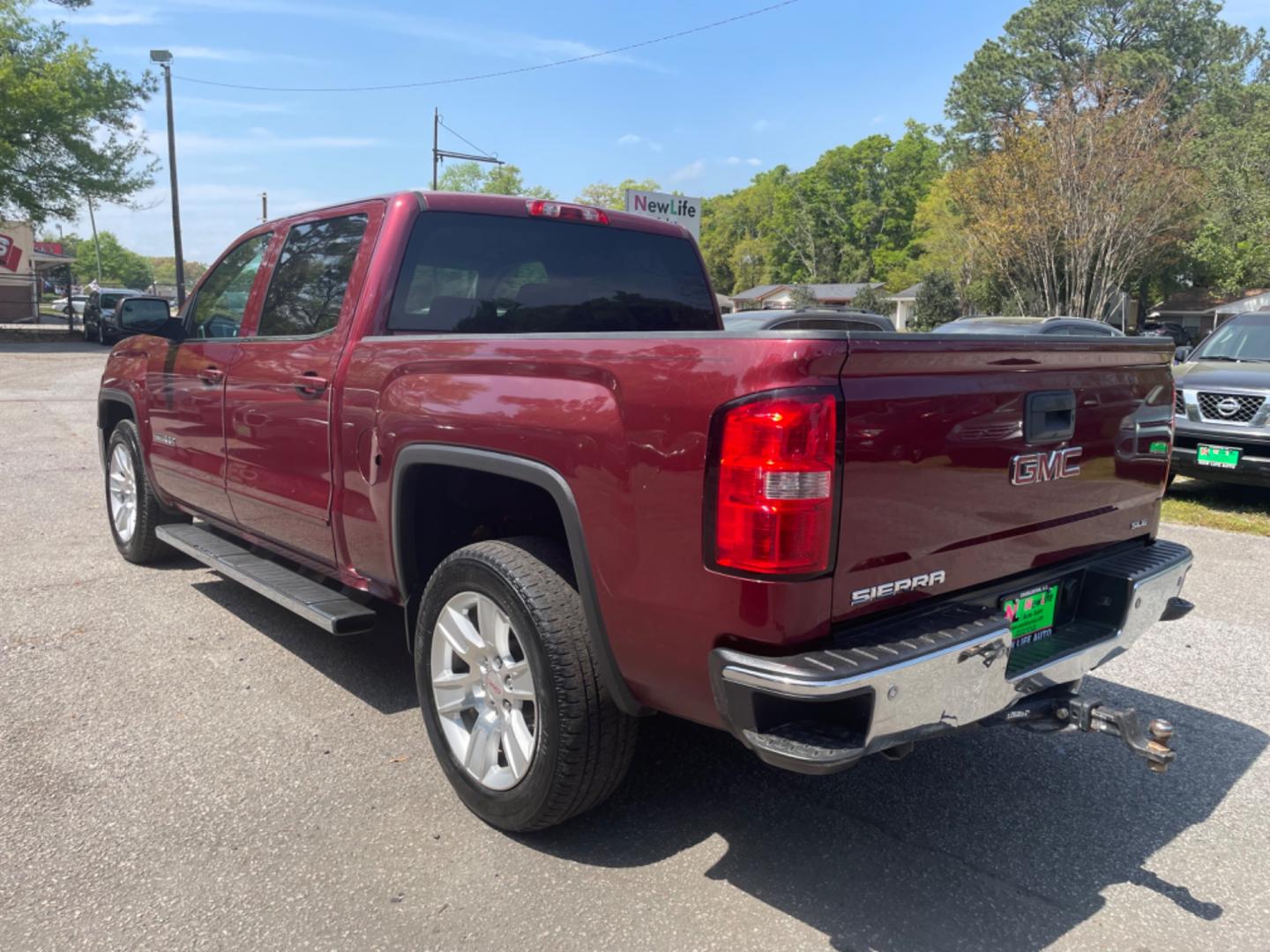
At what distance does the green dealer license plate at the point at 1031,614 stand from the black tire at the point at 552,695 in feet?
3.80

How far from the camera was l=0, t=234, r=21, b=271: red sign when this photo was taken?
38.9 metres

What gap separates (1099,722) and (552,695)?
5.00ft

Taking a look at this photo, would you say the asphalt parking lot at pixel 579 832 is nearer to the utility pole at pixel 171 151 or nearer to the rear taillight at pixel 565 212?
the rear taillight at pixel 565 212

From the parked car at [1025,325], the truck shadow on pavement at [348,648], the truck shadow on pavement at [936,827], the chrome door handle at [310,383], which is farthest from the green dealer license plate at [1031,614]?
the parked car at [1025,325]

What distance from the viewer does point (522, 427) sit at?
9.05 feet

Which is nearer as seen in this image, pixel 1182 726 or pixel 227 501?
pixel 1182 726

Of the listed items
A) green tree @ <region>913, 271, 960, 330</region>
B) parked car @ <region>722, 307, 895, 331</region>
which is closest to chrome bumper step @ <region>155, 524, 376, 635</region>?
parked car @ <region>722, 307, 895, 331</region>

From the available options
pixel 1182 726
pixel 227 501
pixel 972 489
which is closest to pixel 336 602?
Result: pixel 227 501

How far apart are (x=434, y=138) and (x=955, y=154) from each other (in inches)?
1530

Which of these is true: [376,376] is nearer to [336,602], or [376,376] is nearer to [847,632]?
[336,602]

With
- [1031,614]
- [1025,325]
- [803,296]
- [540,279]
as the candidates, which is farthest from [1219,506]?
[803,296]

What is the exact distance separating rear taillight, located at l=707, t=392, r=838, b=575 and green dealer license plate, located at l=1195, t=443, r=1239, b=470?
7129mm

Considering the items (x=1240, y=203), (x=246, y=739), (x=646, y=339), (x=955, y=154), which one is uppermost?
(x=955, y=154)

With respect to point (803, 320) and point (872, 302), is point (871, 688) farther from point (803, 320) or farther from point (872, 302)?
point (872, 302)
